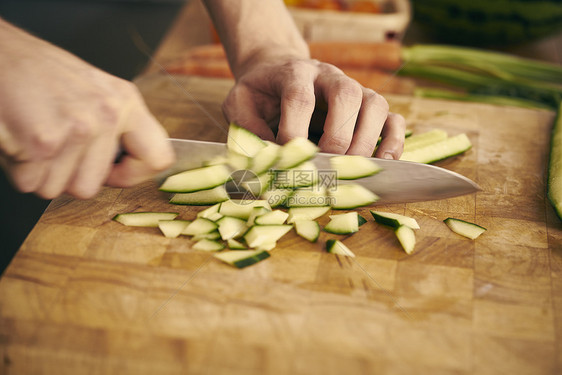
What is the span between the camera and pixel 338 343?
4.42ft

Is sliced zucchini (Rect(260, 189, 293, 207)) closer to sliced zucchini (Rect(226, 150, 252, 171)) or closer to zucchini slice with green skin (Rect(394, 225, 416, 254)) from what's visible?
sliced zucchini (Rect(226, 150, 252, 171))

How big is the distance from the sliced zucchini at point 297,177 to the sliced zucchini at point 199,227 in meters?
0.29

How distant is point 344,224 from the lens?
170 centimetres

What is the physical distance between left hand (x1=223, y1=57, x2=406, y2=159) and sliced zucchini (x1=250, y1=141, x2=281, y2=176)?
1.8 inches

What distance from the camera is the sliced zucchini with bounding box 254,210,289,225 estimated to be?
5.54ft

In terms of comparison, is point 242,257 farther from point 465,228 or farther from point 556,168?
point 556,168

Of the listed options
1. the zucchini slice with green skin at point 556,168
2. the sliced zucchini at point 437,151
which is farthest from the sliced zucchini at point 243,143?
the zucchini slice with green skin at point 556,168

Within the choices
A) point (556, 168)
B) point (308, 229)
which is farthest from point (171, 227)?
point (556, 168)

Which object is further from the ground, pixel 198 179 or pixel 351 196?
pixel 198 179

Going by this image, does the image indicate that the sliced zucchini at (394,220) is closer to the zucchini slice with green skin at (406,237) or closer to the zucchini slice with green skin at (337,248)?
the zucchini slice with green skin at (406,237)

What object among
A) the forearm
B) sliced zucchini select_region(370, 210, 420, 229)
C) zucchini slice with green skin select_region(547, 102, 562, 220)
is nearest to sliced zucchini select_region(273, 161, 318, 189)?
sliced zucchini select_region(370, 210, 420, 229)

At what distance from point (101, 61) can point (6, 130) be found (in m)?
3.10

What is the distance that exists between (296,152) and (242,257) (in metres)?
0.42

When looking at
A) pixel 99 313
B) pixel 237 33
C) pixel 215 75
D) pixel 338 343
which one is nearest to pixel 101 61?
pixel 215 75
